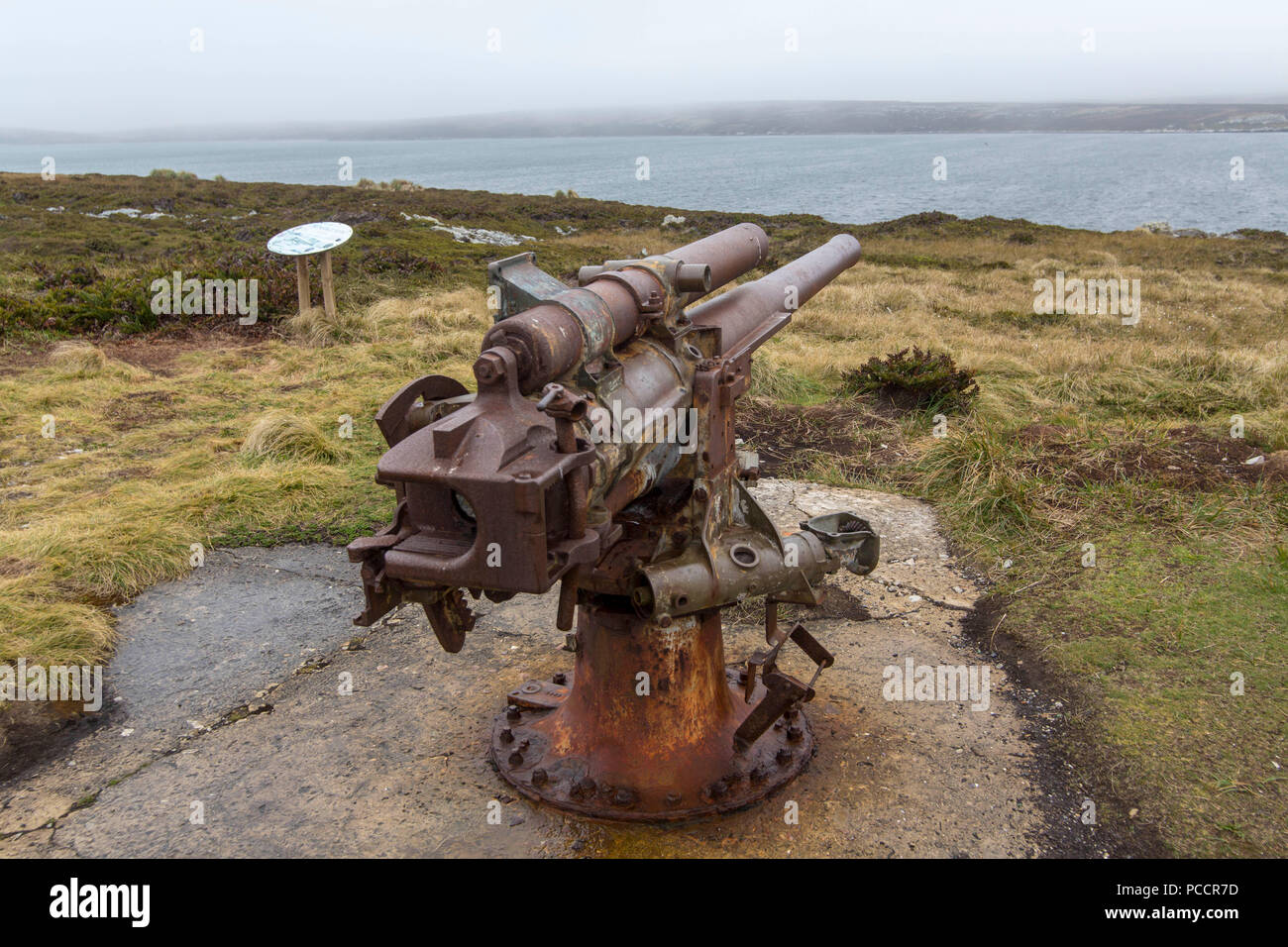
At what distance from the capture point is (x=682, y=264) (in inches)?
109

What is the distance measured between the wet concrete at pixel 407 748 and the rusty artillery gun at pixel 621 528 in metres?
0.17

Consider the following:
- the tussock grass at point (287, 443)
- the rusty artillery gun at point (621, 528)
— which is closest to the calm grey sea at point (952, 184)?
the tussock grass at point (287, 443)

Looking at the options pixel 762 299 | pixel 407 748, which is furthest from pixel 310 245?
pixel 407 748

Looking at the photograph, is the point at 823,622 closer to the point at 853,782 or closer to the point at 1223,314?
the point at 853,782

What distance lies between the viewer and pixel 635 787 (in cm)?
305

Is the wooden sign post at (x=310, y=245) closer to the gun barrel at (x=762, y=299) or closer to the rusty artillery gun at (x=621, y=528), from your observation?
the gun barrel at (x=762, y=299)

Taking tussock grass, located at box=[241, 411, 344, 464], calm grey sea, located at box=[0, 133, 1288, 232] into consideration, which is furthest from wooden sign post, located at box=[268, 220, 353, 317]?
calm grey sea, located at box=[0, 133, 1288, 232]

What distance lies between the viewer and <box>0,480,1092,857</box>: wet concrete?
2941 millimetres

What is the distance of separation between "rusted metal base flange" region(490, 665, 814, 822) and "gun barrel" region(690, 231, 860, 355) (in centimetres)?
138

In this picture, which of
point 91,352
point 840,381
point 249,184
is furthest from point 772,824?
point 249,184

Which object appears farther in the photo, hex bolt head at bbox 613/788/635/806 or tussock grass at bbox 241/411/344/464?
tussock grass at bbox 241/411/344/464

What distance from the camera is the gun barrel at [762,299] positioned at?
10.8 feet

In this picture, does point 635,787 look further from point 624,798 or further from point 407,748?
point 407,748

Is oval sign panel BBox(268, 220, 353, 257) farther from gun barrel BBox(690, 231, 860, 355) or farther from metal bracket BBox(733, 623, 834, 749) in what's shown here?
metal bracket BBox(733, 623, 834, 749)
